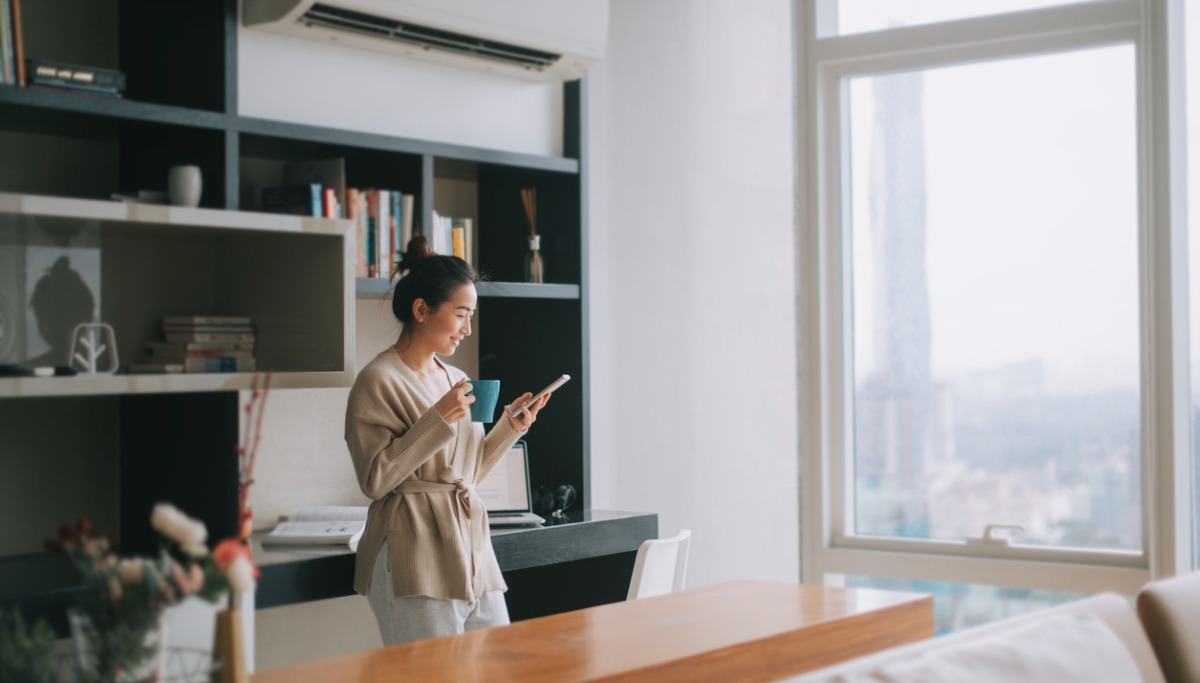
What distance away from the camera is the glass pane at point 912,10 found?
161 inches

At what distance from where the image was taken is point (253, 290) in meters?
3.20

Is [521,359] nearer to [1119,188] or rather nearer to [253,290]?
[253,290]

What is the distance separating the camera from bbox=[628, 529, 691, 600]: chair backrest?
9.77 ft

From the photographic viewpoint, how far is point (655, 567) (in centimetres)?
303

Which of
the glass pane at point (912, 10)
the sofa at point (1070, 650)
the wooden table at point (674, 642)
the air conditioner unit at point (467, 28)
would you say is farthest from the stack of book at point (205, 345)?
the glass pane at point (912, 10)

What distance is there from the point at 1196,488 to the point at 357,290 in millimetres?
2665

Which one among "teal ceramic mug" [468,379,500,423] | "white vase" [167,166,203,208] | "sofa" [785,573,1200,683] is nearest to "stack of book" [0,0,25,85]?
"white vase" [167,166,203,208]

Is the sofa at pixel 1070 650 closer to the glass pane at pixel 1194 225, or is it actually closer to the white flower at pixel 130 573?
the white flower at pixel 130 573

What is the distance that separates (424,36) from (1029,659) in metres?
2.49

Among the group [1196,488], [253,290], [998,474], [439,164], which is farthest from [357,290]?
[1196,488]

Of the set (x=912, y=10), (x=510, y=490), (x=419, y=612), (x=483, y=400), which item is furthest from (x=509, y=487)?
(x=912, y=10)

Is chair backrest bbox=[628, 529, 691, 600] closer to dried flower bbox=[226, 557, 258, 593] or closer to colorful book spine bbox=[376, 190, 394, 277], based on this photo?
colorful book spine bbox=[376, 190, 394, 277]

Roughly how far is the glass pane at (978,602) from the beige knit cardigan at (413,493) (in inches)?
71.7

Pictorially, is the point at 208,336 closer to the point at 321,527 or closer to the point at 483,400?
the point at 321,527
